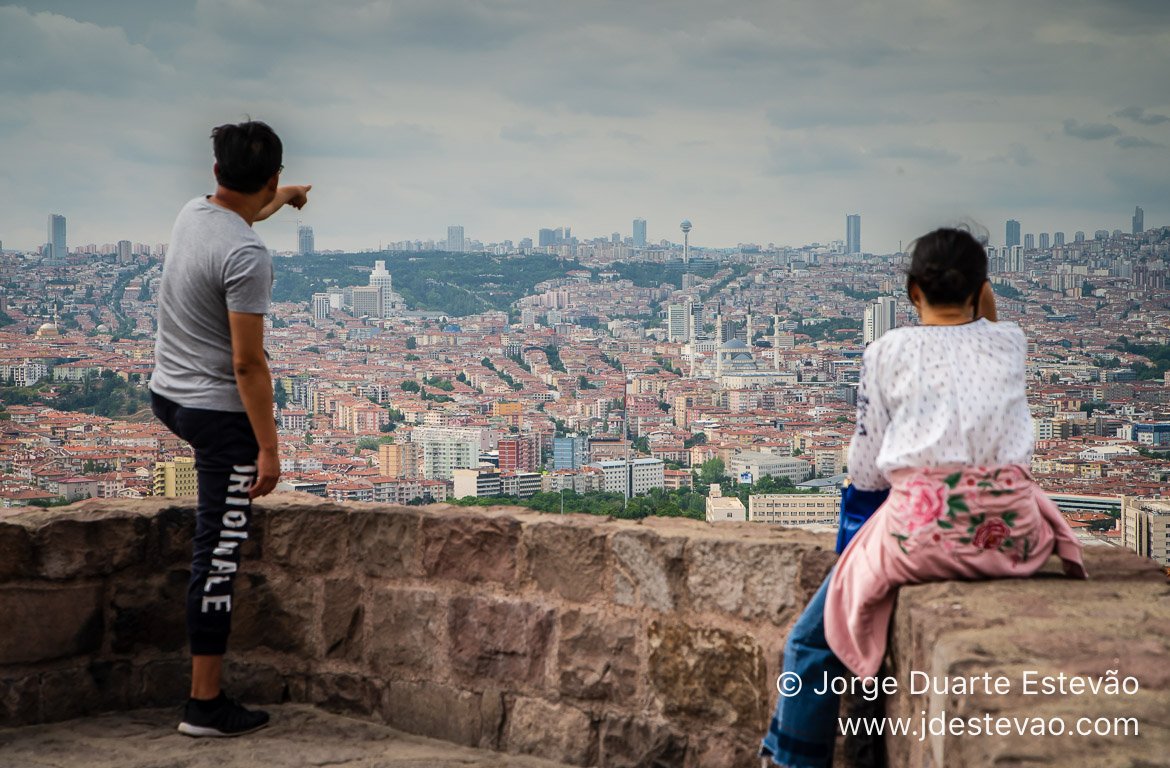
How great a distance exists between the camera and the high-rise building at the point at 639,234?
73.2 m

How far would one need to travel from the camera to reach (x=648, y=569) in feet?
8.72

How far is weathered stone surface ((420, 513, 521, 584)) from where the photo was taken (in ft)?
9.34

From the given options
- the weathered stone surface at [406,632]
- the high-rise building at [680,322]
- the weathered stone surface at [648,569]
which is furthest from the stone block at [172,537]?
the high-rise building at [680,322]

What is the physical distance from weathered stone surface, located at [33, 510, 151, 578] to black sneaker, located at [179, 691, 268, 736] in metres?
0.44

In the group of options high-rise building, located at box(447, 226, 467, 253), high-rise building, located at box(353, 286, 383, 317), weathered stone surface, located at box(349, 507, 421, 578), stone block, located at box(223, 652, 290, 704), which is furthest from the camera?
high-rise building, located at box(447, 226, 467, 253)

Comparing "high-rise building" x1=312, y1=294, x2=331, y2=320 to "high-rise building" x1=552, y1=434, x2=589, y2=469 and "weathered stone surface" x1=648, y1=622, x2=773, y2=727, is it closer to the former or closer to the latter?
"high-rise building" x1=552, y1=434, x2=589, y2=469

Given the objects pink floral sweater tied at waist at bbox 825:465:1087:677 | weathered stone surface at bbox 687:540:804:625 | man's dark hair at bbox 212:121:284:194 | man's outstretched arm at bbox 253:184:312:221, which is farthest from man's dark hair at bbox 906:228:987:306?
man's outstretched arm at bbox 253:184:312:221

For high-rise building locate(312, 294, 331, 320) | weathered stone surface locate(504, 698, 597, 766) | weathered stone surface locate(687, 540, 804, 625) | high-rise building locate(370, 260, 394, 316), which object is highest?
high-rise building locate(370, 260, 394, 316)

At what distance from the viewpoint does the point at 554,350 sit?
2205 inches

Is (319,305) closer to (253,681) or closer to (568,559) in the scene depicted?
(253,681)

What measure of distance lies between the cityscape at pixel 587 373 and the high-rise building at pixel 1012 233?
0.09m

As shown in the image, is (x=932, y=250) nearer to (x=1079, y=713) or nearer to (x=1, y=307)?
(x=1079, y=713)

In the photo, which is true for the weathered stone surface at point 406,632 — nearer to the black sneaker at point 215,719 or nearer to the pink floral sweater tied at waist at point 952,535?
the black sneaker at point 215,719

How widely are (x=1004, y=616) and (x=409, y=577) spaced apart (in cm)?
166
